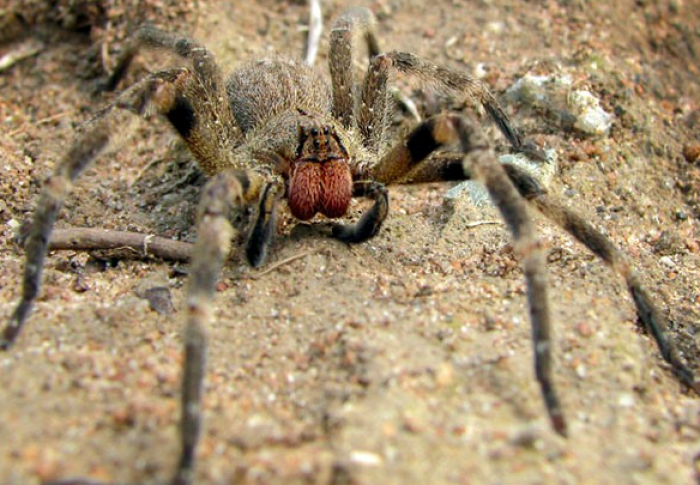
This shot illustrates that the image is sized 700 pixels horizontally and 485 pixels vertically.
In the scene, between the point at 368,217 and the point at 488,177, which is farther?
the point at 368,217

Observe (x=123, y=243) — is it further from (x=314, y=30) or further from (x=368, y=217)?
(x=314, y=30)

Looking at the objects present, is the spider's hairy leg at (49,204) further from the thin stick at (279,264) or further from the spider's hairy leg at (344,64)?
the spider's hairy leg at (344,64)

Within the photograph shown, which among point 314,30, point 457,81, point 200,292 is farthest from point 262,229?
point 314,30

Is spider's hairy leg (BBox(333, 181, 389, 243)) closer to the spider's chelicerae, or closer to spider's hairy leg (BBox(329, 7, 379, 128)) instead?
the spider's chelicerae

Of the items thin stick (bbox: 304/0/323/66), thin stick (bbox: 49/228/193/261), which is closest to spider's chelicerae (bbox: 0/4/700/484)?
thin stick (bbox: 49/228/193/261)

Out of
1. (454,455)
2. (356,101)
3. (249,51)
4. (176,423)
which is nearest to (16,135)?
(249,51)
